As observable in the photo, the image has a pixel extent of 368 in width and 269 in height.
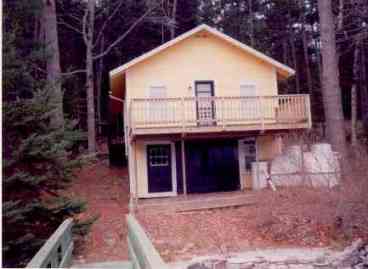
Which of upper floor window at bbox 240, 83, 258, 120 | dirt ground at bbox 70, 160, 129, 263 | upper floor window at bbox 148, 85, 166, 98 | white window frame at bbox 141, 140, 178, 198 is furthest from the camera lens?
white window frame at bbox 141, 140, 178, 198

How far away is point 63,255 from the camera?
376cm

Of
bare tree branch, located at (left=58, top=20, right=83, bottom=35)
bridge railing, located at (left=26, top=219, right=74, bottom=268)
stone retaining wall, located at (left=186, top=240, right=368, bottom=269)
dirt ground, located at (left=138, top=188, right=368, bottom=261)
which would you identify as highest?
bare tree branch, located at (left=58, top=20, right=83, bottom=35)

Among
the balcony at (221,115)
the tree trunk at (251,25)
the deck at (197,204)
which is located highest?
the tree trunk at (251,25)

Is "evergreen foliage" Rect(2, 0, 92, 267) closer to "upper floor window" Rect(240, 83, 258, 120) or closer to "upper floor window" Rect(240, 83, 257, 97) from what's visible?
"upper floor window" Rect(240, 83, 258, 120)

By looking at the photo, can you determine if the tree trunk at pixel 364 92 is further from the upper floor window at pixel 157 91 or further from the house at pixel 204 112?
the upper floor window at pixel 157 91

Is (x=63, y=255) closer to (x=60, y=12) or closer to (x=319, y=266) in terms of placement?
(x=319, y=266)

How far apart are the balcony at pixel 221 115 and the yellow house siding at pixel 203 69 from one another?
782 millimetres

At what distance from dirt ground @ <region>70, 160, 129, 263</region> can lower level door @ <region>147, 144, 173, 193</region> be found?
91 cm

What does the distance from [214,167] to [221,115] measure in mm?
1997

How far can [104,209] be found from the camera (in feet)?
31.3

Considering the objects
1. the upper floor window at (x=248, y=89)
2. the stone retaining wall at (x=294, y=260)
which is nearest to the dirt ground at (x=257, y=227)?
the stone retaining wall at (x=294, y=260)

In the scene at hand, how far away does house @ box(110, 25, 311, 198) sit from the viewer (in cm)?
1002

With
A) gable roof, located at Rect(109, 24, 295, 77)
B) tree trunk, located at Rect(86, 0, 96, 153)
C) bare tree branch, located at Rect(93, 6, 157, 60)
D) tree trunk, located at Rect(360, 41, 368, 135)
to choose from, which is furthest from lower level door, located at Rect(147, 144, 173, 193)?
tree trunk, located at Rect(360, 41, 368, 135)

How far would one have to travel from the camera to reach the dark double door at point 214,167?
11438 millimetres
